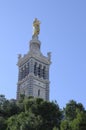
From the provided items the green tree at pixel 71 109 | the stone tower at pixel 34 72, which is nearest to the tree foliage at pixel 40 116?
the green tree at pixel 71 109

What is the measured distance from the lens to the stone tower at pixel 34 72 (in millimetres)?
86500

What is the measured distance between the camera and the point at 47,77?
8956 cm

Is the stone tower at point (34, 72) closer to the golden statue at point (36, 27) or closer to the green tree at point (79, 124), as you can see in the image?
the golden statue at point (36, 27)

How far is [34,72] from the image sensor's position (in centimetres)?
8906

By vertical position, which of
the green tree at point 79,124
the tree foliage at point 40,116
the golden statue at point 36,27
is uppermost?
the golden statue at point 36,27

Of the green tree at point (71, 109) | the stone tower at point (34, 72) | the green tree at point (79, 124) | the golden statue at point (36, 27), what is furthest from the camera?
the golden statue at point (36, 27)

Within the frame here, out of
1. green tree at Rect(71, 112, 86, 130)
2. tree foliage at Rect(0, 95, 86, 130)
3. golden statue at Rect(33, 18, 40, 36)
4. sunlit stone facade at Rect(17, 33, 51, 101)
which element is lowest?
green tree at Rect(71, 112, 86, 130)

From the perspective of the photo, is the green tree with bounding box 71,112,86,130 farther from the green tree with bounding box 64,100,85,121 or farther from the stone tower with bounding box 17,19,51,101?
the stone tower with bounding box 17,19,51,101

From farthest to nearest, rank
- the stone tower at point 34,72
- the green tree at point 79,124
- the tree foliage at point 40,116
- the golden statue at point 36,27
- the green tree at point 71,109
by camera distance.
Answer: the golden statue at point 36,27, the stone tower at point 34,72, the green tree at point 71,109, the tree foliage at point 40,116, the green tree at point 79,124

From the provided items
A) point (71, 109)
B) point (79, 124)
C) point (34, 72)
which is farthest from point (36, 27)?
point (79, 124)

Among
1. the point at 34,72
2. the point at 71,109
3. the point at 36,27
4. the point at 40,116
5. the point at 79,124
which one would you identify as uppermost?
the point at 36,27

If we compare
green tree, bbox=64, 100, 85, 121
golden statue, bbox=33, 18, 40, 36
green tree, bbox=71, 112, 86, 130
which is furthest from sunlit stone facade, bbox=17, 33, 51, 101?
green tree, bbox=71, 112, 86, 130

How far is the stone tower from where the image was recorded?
8650cm

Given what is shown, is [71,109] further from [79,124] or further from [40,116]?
[79,124]
